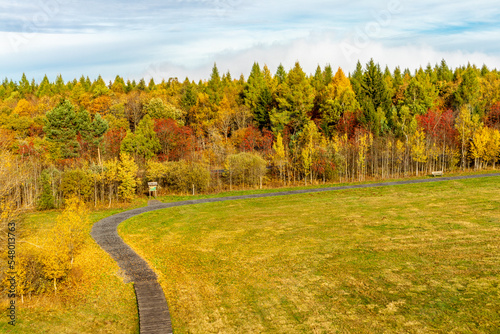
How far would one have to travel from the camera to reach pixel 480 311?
642 inches

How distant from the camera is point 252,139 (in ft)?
221

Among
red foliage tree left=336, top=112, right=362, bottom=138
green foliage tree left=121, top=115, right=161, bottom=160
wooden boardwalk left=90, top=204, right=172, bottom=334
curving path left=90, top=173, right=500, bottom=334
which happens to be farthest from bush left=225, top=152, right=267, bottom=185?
red foliage tree left=336, top=112, right=362, bottom=138

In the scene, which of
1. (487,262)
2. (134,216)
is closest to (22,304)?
(134,216)

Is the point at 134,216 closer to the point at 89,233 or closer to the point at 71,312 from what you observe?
the point at 89,233

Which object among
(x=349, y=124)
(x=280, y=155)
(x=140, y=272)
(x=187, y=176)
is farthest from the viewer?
(x=349, y=124)

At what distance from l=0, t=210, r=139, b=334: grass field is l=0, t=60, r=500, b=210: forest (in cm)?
2193

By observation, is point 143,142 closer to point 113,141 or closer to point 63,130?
point 113,141

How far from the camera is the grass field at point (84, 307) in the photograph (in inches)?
639

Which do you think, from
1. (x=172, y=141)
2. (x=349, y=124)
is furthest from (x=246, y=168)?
(x=349, y=124)

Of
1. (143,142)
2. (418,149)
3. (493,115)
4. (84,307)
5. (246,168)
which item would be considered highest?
(493,115)

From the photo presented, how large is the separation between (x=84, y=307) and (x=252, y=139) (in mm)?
51294

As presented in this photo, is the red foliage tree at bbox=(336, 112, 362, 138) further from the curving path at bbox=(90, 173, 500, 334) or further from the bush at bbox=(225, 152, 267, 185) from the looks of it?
the curving path at bbox=(90, 173, 500, 334)

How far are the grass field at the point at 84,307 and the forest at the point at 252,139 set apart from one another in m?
21.9

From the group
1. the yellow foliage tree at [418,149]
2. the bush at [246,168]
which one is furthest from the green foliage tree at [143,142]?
the yellow foliage tree at [418,149]
